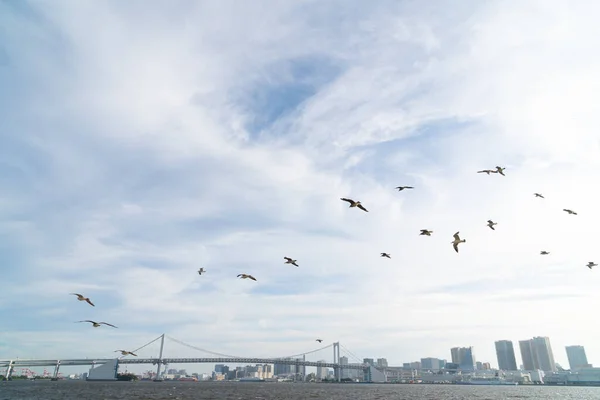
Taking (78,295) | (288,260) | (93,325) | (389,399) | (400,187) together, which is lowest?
(389,399)

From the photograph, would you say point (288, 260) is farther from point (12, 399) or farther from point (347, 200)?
point (12, 399)

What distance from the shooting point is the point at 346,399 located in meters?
78.1

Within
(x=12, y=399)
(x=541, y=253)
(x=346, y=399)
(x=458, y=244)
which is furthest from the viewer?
(x=346, y=399)

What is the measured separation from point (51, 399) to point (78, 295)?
54.3 meters

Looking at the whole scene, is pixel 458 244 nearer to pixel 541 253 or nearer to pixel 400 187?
pixel 400 187

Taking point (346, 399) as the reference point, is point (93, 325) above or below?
above

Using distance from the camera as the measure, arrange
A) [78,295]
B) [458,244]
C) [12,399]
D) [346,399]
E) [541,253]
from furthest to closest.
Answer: [346,399], [12,399], [541,253], [78,295], [458,244]

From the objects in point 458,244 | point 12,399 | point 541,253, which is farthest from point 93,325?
point 12,399

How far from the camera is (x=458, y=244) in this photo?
98.7ft

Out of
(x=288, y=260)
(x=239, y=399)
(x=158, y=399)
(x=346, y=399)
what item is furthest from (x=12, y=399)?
(x=288, y=260)

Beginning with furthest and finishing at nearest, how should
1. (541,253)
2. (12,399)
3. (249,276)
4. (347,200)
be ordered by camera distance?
Result: (12,399) → (541,253) → (249,276) → (347,200)

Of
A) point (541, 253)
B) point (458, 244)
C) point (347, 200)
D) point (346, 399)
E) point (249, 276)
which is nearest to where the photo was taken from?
point (347, 200)

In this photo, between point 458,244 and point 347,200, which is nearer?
point 347,200

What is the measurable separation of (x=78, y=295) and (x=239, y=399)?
5133 centimetres
